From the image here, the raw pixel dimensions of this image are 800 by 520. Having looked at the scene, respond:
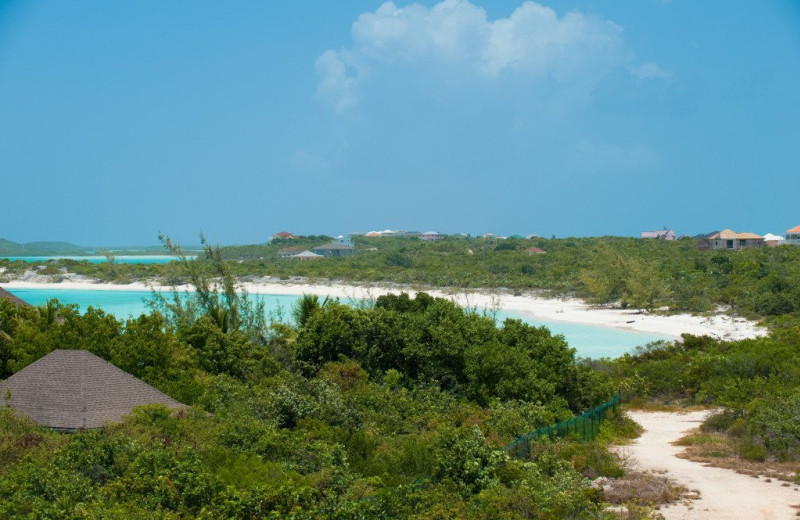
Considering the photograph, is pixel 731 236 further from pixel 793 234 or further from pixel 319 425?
pixel 319 425

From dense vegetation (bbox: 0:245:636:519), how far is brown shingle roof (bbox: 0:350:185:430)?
484 mm

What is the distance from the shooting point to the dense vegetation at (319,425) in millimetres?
9211

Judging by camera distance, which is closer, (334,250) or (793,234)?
(793,234)

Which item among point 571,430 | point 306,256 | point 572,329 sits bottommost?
point 572,329

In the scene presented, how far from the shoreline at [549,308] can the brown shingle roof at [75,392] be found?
51.6ft

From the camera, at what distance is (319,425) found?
13031 millimetres

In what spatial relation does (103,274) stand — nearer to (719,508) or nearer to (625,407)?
(625,407)

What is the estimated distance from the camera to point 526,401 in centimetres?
1609

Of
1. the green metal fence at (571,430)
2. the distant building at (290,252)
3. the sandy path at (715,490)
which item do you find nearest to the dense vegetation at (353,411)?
the green metal fence at (571,430)

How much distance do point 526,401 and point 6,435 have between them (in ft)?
32.0

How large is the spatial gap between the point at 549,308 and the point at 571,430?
3466 cm

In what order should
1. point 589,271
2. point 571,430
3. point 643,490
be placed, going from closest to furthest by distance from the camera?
point 643,490 < point 571,430 < point 589,271

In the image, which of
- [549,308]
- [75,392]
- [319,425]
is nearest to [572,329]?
[549,308]

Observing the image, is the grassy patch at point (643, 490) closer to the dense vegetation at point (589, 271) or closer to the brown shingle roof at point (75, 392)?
the brown shingle roof at point (75, 392)
